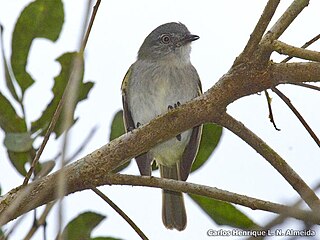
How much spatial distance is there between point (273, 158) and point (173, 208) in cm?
239

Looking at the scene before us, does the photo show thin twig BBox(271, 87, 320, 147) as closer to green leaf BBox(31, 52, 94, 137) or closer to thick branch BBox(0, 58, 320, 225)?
thick branch BBox(0, 58, 320, 225)

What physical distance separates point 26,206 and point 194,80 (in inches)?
111

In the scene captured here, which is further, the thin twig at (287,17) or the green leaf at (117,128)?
the green leaf at (117,128)

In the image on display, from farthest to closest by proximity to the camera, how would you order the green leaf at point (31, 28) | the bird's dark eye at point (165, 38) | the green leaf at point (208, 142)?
the bird's dark eye at point (165, 38), the green leaf at point (208, 142), the green leaf at point (31, 28)

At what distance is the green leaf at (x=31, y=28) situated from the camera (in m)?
3.56

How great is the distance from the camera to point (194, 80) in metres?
5.37

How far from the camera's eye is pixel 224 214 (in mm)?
3436

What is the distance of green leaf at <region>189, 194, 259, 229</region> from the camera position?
11.0 feet

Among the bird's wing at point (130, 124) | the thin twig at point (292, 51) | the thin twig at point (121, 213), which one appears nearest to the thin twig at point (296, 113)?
the thin twig at point (292, 51)

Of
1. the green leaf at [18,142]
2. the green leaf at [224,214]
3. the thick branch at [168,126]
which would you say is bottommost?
the green leaf at [224,214]

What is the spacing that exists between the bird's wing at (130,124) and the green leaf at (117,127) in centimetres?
97

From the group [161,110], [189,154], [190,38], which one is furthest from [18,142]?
[190,38]

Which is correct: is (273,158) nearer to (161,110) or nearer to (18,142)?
(18,142)

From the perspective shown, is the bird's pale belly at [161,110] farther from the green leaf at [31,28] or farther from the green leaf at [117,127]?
the green leaf at [31,28]
